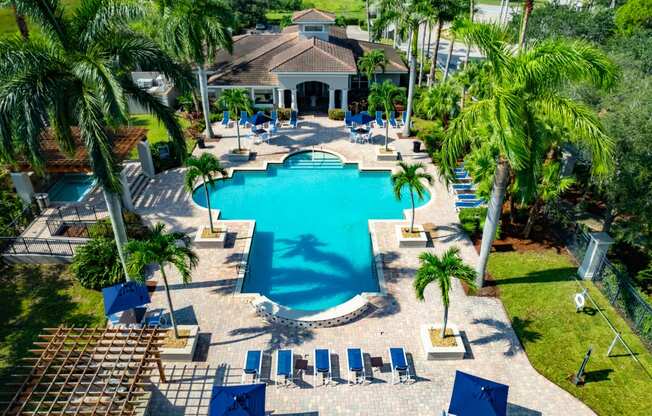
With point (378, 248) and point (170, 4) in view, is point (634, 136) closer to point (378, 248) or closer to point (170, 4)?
point (378, 248)

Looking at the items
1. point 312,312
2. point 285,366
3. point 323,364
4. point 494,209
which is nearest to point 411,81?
point 494,209

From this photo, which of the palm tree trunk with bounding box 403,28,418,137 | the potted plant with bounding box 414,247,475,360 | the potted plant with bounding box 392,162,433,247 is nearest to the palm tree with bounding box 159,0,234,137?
the palm tree trunk with bounding box 403,28,418,137

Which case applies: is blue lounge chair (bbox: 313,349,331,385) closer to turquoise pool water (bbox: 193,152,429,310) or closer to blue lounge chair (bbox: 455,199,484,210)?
turquoise pool water (bbox: 193,152,429,310)

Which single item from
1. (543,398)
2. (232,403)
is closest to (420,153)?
(543,398)

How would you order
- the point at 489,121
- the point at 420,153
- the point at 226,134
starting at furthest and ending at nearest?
the point at 226,134
the point at 420,153
the point at 489,121

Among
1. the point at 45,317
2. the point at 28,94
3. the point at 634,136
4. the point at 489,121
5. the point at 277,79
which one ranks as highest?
the point at 28,94

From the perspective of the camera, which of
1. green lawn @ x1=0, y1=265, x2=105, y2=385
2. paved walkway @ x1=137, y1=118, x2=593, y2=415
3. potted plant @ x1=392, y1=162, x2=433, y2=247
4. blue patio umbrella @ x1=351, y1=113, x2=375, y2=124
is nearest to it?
paved walkway @ x1=137, y1=118, x2=593, y2=415
